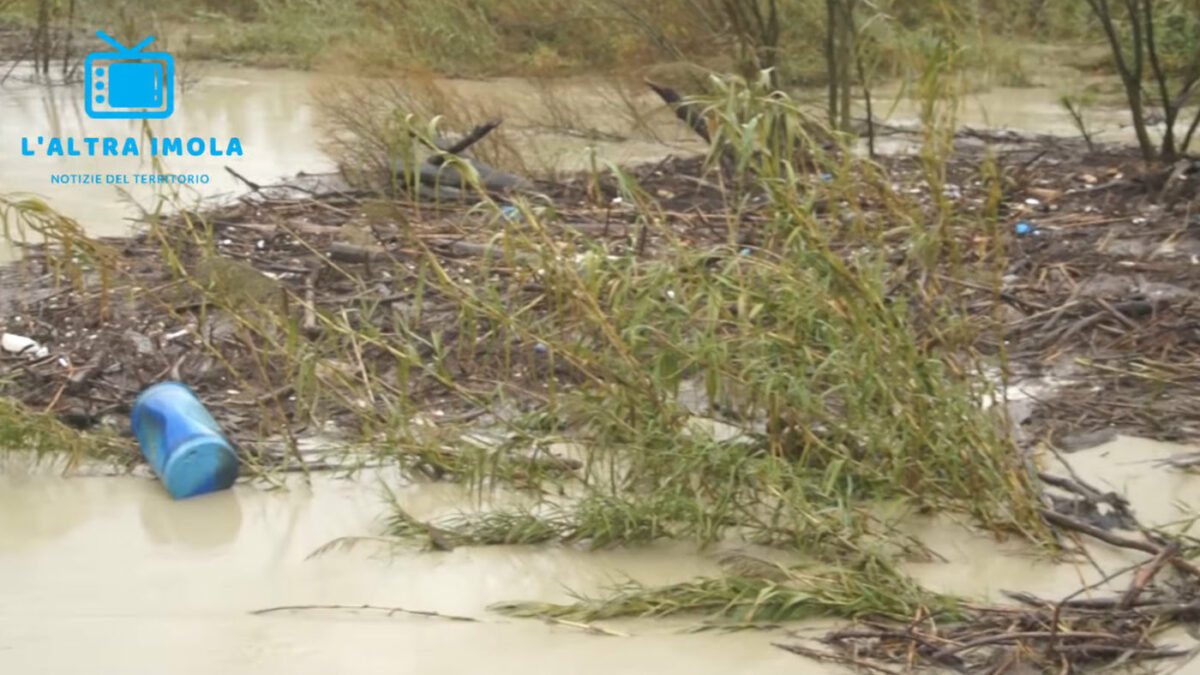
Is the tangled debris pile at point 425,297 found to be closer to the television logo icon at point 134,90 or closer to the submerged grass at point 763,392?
the submerged grass at point 763,392

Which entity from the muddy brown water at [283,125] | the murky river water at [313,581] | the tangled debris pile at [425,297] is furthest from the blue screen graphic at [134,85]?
the murky river water at [313,581]

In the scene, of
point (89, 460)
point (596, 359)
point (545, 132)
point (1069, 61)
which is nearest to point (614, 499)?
point (596, 359)

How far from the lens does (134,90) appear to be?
1102 centimetres

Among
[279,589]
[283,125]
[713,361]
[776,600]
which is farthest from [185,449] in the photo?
[283,125]

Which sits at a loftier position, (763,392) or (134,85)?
(134,85)

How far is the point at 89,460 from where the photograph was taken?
4.56 meters

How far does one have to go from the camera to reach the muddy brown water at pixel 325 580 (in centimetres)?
340

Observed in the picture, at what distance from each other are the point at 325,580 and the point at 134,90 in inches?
318

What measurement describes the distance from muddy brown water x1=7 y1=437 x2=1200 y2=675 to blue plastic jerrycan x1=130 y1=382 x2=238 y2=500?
5 centimetres

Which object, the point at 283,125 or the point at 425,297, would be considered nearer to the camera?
the point at 425,297

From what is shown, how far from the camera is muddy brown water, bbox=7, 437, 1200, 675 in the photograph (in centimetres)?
340

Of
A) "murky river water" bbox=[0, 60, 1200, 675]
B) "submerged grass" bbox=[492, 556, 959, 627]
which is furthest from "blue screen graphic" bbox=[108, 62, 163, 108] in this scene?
"submerged grass" bbox=[492, 556, 959, 627]

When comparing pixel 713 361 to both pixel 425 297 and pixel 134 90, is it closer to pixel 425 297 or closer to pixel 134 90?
pixel 425 297

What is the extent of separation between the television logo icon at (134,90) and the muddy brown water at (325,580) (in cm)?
674
